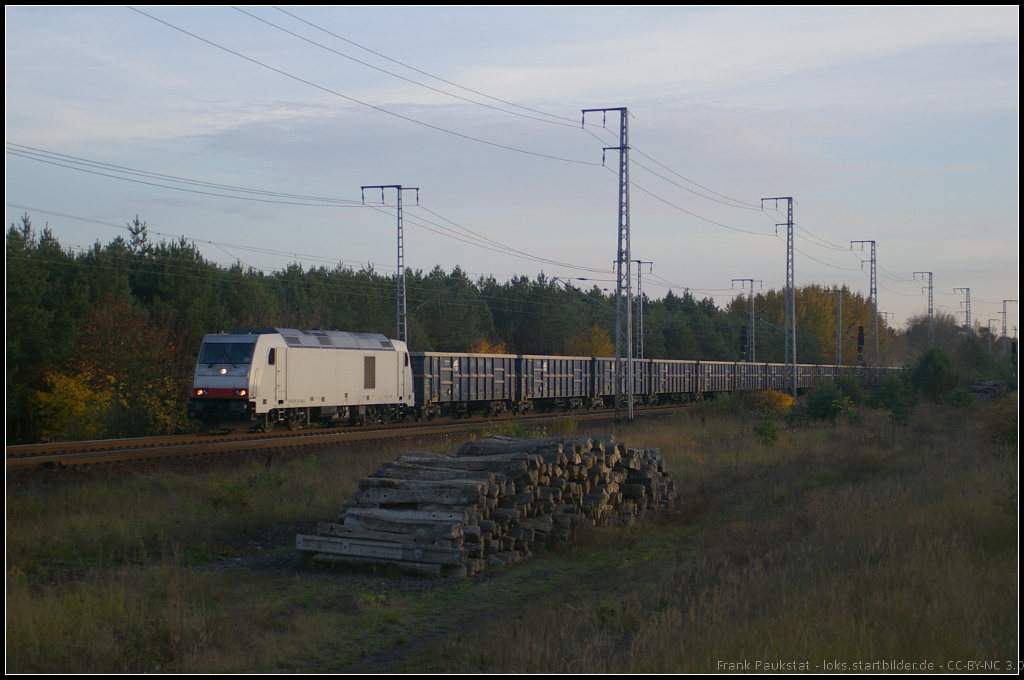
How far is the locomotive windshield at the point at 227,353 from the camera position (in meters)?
25.3

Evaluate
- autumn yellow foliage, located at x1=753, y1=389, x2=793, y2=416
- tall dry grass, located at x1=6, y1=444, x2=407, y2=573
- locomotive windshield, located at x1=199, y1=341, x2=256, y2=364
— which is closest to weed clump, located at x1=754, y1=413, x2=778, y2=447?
autumn yellow foliage, located at x1=753, y1=389, x2=793, y2=416

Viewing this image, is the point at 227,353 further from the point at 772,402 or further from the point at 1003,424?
the point at 772,402

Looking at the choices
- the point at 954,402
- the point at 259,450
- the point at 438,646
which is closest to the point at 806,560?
the point at 438,646

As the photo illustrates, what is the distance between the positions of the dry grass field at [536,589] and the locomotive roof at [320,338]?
10928 millimetres

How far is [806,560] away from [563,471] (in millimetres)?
3874

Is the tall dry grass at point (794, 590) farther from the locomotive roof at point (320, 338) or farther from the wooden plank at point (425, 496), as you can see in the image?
the locomotive roof at point (320, 338)

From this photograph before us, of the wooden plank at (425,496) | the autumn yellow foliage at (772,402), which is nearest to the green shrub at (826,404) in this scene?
the autumn yellow foliage at (772,402)

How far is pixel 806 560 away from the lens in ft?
31.3

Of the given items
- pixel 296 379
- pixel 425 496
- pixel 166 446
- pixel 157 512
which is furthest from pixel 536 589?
pixel 296 379

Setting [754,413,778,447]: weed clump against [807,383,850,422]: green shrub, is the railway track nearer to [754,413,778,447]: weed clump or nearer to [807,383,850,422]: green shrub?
[754,413,778,447]: weed clump

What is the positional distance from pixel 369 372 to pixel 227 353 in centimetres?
660

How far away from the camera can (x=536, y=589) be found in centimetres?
951

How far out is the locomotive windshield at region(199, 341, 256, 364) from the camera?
25.3m

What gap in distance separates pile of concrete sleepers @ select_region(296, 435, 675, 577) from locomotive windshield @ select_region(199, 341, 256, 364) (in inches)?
569
